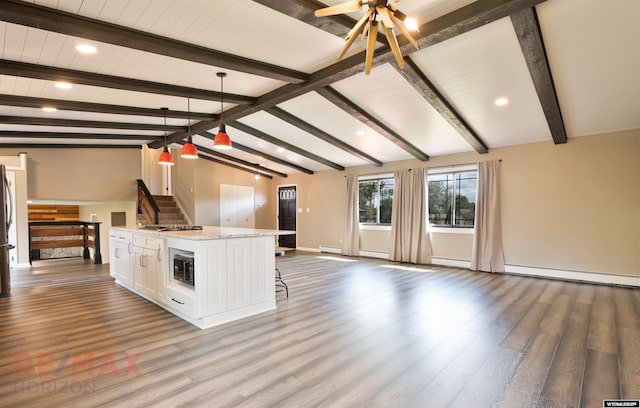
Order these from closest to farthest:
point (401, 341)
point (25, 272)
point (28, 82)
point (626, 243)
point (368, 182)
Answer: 1. point (401, 341)
2. point (28, 82)
3. point (626, 243)
4. point (25, 272)
5. point (368, 182)

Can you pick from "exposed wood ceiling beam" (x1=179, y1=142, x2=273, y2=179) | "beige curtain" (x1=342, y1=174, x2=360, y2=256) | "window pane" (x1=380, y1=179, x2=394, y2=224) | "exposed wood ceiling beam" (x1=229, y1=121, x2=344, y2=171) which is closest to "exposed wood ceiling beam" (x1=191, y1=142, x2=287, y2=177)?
"exposed wood ceiling beam" (x1=179, y1=142, x2=273, y2=179)

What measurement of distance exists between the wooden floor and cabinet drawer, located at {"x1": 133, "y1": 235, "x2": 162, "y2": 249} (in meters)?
0.78

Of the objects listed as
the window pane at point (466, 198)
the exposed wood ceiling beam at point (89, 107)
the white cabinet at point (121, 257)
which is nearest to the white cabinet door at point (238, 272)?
the white cabinet at point (121, 257)

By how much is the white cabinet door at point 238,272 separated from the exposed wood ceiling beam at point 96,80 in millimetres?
2277

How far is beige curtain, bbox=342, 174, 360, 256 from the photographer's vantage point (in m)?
8.75

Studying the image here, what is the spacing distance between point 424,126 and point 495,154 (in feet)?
6.16

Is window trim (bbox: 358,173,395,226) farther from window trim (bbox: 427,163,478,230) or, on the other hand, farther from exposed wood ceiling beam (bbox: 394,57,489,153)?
exposed wood ceiling beam (bbox: 394,57,489,153)

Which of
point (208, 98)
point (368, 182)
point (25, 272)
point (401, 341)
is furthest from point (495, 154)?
point (25, 272)

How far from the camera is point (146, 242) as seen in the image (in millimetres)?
4332

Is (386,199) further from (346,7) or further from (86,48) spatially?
(86,48)

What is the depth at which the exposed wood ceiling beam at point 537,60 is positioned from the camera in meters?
2.96

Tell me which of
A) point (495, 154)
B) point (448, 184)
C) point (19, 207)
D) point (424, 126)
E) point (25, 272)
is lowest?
point (25, 272)

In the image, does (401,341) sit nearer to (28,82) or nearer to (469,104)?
(469,104)

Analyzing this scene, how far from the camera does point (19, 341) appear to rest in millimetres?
3047
